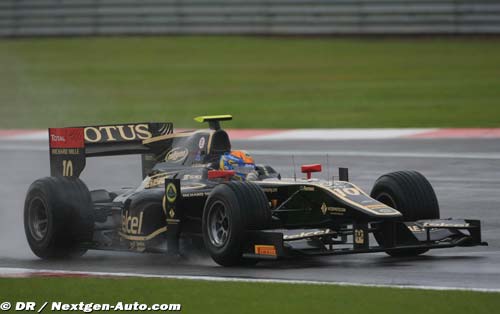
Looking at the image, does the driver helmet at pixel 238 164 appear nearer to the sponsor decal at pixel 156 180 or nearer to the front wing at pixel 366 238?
the sponsor decal at pixel 156 180

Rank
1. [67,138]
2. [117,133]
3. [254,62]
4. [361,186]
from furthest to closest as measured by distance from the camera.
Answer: [254,62], [361,186], [117,133], [67,138]

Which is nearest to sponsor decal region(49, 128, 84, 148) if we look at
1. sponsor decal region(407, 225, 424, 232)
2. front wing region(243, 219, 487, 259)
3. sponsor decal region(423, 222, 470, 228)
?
front wing region(243, 219, 487, 259)

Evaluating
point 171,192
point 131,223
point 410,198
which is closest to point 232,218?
point 171,192

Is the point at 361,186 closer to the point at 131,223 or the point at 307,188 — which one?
the point at 131,223

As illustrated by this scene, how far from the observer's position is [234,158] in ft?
43.5

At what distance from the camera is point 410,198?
41.4 ft

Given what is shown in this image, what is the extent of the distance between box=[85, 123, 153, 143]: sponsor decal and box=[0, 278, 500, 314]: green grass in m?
3.27

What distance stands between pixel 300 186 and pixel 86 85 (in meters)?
26.4

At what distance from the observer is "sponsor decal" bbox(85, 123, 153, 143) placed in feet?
47.0

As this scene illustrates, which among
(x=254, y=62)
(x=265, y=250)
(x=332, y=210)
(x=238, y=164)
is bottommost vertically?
(x=265, y=250)

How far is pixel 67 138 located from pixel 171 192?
6.75 ft

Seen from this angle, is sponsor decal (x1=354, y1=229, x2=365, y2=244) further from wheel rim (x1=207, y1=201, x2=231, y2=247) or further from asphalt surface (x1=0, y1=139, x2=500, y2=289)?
wheel rim (x1=207, y1=201, x2=231, y2=247)

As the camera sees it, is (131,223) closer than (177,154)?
Yes

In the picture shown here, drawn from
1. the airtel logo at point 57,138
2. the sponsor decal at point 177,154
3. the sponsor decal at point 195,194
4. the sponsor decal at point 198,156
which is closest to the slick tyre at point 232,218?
the sponsor decal at point 195,194
